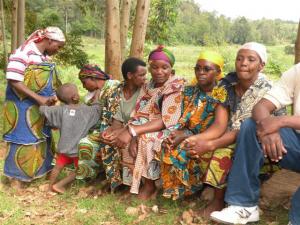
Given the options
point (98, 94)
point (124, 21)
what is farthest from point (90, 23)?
point (98, 94)

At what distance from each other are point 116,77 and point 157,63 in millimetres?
2146

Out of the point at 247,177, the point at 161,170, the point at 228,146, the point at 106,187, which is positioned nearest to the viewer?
the point at 247,177

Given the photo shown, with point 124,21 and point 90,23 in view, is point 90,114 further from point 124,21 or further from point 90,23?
point 90,23

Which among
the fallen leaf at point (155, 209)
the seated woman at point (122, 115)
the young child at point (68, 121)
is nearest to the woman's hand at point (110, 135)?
the seated woman at point (122, 115)

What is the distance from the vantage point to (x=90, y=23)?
49750 mm

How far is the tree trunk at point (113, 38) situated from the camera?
5.76 meters

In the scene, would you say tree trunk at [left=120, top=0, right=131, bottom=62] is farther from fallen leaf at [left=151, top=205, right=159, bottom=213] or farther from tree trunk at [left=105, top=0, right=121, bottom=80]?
fallen leaf at [left=151, top=205, right=159, bottom=213]

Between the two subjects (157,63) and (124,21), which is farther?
(124,21)

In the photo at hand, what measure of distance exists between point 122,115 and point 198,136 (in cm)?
110

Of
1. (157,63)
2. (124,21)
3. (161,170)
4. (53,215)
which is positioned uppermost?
(124,21)

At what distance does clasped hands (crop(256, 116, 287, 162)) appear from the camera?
273 centimetres

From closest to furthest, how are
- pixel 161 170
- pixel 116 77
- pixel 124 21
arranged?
pixel 161 170, pixel 116 77, pixel 124 21

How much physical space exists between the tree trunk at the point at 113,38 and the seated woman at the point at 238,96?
2738 mm

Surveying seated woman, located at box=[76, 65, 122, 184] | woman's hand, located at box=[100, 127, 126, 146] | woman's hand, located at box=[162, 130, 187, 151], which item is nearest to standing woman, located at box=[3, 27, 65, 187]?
seated woman, located at box=[76, 65, 122, 184]
